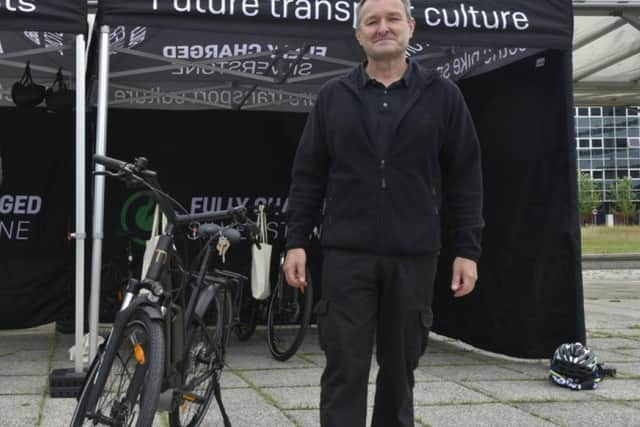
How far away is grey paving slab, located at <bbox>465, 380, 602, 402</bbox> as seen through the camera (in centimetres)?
481

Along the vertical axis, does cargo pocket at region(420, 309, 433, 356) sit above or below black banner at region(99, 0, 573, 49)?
below

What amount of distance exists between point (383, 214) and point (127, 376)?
1088mm

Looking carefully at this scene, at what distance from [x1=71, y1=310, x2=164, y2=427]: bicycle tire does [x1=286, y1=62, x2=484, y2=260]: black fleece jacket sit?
0.61m

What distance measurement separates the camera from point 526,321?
19.5ft

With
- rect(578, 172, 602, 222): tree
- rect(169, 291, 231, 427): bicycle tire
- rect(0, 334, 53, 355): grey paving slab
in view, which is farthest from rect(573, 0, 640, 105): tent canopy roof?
rect(578, 172, 602, 222): tree

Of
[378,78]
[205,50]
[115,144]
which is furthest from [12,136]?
[378,78]

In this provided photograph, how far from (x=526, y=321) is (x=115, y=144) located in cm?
435

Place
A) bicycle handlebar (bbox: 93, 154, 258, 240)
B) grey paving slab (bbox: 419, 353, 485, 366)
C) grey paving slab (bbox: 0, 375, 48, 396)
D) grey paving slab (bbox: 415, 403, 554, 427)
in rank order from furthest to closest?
grey paving slab (bbox: 419, 353, 485, 366) → grey paving slab (bbox: 0, 375, 48, 396) → grey paving slab (bbox: 415, 403, 554, 427) → bicycle handlebar (bbox: 93, 154, 258, 240)

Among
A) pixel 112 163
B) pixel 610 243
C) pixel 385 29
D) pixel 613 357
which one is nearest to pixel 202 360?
pixel 112 163

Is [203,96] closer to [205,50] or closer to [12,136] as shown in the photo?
[205,50]

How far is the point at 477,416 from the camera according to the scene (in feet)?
14.2

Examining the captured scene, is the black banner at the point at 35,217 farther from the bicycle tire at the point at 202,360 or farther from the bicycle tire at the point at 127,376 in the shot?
the bicycle tire at the point at 127,376

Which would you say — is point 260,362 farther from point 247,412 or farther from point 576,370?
point 576,370

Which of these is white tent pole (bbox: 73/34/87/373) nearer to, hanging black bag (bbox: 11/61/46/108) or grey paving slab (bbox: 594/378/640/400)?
hanging black bag (bbox: 11/61/46/108)
